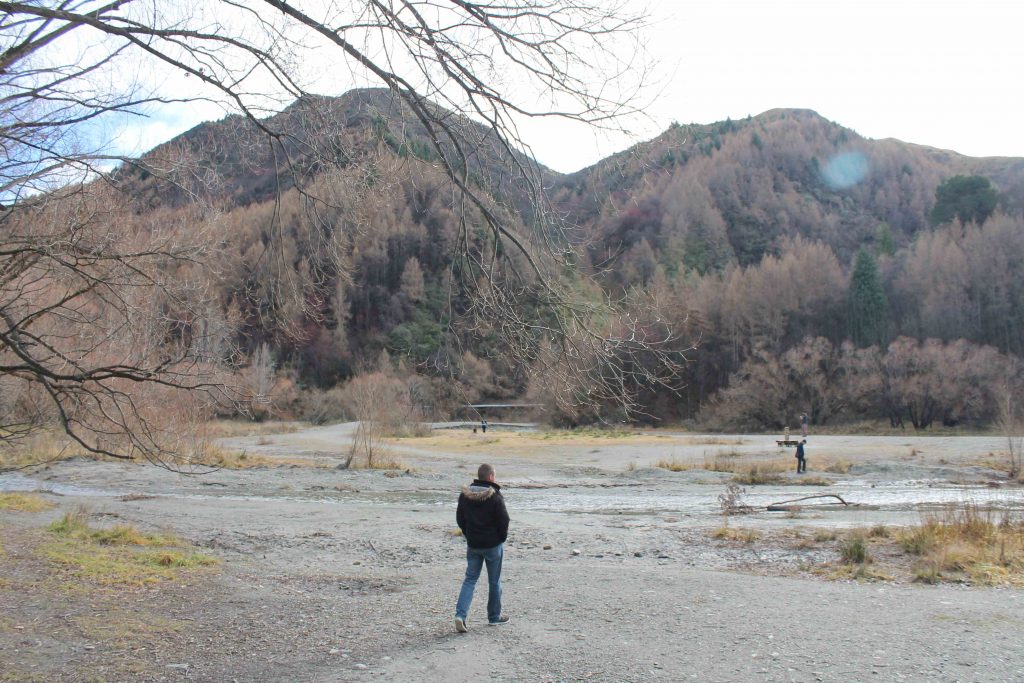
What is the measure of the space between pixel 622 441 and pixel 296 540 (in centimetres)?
3785

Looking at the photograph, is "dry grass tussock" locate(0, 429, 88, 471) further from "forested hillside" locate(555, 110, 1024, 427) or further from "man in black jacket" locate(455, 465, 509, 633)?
"forested hillside" locate(555, 110, 1024, 427)

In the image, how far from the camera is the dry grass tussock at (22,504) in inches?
679

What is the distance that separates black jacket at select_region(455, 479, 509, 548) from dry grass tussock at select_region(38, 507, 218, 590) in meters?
5.17

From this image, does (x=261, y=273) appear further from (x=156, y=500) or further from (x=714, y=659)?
(x=156, y=500)

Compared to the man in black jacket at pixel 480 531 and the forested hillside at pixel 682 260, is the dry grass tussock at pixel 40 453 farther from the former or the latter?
the man in black jacket at pixel 480 531

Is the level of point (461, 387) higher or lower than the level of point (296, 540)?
higher

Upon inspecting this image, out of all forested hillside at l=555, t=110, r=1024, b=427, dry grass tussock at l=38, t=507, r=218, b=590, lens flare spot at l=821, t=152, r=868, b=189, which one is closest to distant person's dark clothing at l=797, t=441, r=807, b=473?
forested hillside at l=555, t=110, r=1024, b=427

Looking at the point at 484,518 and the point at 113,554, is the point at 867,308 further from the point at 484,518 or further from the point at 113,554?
the point at 484,518

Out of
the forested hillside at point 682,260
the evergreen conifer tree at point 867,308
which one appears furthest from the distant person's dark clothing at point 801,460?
the evergreen conifer tree at point 867,308

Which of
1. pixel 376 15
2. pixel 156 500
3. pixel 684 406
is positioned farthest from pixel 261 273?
pixel 684 406

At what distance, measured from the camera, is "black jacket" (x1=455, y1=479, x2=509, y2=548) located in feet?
24.6

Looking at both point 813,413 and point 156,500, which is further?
point 813,413

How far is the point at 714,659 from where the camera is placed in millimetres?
6773

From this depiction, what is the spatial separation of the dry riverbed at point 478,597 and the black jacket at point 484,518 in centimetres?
91
